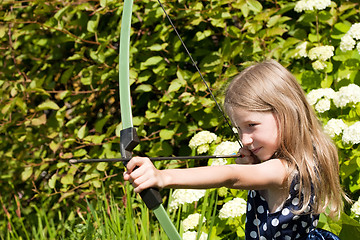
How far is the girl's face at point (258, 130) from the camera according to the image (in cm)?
185

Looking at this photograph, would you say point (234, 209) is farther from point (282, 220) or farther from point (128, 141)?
point (128, 141)

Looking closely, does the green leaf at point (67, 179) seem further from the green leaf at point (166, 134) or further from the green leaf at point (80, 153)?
the green leaf at point (166, 134)

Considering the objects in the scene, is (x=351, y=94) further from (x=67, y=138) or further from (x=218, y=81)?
(x=67, y=138)

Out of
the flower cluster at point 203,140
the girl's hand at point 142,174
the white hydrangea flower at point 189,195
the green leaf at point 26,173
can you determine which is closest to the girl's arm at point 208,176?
the girl's hand at point 142,174

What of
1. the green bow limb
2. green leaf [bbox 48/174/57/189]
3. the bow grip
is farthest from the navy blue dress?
green leaf [bbox 48/174/57/189]

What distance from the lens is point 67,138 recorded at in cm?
360

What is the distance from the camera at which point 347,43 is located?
297 cm

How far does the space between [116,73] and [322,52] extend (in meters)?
1.20

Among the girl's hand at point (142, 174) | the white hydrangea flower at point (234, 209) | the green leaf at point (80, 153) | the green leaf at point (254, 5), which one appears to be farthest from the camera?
the green leaf at point (80, 153)

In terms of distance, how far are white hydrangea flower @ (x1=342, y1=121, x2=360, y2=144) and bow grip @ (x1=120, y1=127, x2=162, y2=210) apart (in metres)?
1.36

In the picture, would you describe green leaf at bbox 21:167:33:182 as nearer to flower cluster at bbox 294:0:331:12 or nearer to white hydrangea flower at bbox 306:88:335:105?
white hydrangea flower at bbox 306:88:335:105

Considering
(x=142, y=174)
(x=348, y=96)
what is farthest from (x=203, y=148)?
(x=142, y=174)

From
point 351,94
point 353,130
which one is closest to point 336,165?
point 353,130

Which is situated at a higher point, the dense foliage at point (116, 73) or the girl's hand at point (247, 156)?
the girl's hand at point (247, 156)
